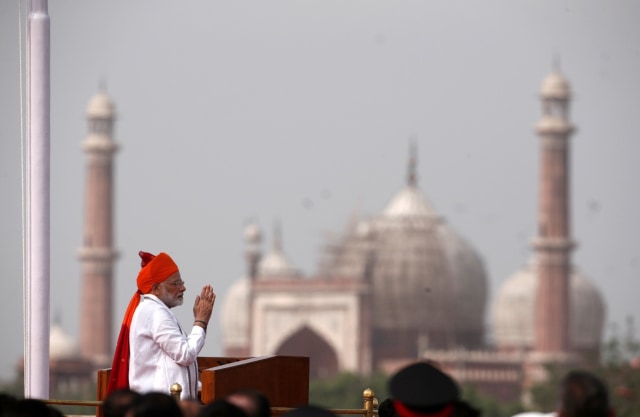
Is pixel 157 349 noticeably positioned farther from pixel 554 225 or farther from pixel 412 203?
pixel 412 203

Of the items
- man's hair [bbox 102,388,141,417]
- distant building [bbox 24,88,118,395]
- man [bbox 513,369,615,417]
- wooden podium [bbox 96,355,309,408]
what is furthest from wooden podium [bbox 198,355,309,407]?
distant building [bbox 24,88,118,395]

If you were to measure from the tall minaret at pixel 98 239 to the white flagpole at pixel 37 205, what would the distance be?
45303 mm

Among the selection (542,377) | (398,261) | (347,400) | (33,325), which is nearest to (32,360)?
(33,325)

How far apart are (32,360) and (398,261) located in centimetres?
4830

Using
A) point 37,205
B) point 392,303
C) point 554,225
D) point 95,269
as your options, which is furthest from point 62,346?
point 37,205

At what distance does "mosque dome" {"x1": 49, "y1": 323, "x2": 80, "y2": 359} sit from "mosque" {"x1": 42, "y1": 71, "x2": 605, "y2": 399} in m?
0.06

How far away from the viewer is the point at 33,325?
6426 mm

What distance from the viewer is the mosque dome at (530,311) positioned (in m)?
53.0

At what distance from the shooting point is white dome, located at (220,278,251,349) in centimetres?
5662

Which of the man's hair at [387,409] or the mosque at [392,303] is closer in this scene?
the man's hair at [387,409]

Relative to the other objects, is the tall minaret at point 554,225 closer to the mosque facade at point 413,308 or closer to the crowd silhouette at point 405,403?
the mosque facade at point 413,308

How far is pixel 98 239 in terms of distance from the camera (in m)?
52.2

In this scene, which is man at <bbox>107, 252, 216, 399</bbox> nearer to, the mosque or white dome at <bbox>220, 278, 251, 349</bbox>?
the mosque

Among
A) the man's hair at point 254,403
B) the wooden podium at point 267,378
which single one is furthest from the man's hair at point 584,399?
the wooden podium at point 267,378
